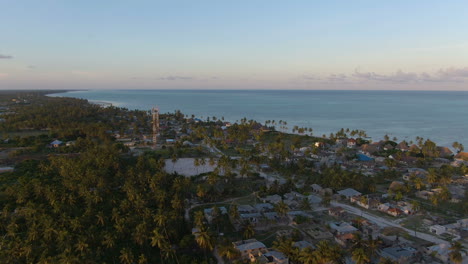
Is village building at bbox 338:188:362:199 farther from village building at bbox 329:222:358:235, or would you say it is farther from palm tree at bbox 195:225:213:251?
palm tree at bbox 195:225:213:251

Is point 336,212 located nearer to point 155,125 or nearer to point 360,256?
point 360,256

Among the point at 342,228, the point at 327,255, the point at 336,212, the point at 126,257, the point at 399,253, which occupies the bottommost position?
the point at 336,212

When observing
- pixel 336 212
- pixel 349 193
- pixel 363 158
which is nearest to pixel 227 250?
pixel 336 212

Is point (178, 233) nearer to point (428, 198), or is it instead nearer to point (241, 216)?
point (241, 216)

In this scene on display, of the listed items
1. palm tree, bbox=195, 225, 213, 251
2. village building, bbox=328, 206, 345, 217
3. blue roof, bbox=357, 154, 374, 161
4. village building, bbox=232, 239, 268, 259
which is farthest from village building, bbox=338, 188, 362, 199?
palm tree, bbox=195, 225, 213, 251

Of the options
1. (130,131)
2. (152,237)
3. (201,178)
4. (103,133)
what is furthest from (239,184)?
(130,131)

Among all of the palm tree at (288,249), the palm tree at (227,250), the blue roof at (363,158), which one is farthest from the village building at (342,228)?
the blue roof at (363,158)

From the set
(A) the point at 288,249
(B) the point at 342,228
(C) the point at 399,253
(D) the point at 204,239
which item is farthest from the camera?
(B) the point at 342,228

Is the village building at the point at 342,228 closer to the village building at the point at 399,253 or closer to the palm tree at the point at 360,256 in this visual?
the village building at the point at 399,253
